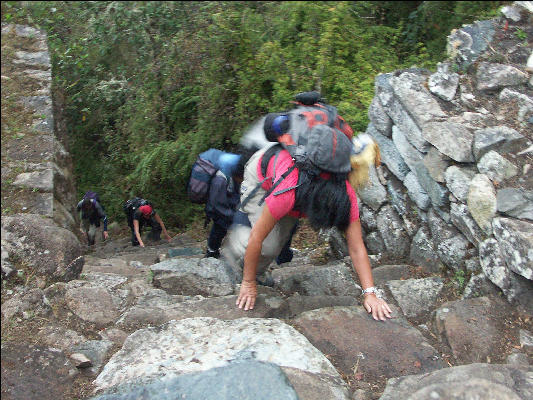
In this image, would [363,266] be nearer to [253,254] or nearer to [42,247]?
[253,254]

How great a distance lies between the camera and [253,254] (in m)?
3.28

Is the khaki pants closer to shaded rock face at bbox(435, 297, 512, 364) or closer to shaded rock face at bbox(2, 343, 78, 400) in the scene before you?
shaded rock face at bbox(435, 297, 512, 364)

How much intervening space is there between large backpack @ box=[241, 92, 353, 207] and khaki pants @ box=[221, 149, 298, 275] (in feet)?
0.53

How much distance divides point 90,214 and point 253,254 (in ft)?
17.3

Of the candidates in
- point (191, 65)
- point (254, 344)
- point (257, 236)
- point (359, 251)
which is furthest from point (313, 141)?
point (191, 65)

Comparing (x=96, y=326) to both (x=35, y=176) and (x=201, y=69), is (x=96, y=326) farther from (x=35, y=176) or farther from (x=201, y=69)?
(x=201, y=69)

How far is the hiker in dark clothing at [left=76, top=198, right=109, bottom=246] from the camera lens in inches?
302

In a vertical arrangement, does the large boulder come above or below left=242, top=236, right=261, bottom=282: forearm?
below

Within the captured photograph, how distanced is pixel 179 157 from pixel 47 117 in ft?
8.67

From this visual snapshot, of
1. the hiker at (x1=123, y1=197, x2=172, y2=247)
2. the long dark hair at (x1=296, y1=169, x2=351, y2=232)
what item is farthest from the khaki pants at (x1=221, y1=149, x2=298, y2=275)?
the hiker at (x1=123, y1=197, x2=172, y2=247)

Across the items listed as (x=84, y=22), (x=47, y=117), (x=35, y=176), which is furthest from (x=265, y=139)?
(x=84, y=22)

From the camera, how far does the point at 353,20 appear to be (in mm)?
7809

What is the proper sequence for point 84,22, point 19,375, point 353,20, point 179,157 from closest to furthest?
point 19,375, point 353,20, point 179,157, point 84,22

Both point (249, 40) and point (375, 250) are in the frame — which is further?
point (249, 40)
